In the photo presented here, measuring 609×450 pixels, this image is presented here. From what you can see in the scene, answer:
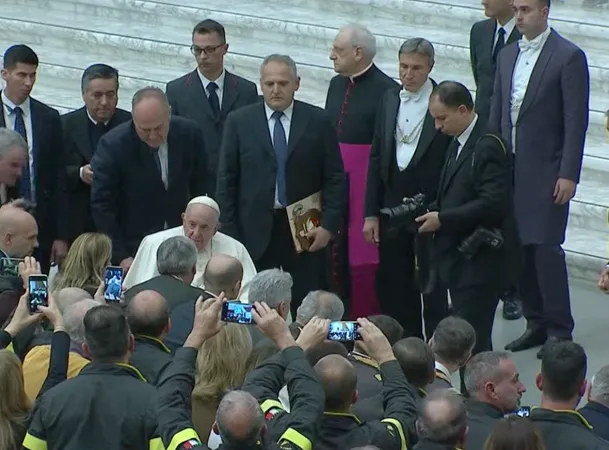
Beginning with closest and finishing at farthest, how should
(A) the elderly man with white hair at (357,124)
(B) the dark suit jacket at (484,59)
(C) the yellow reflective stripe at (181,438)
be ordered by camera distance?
1. (C) the yellow reflective stripe at (181,438)
2. (A) the elderly man with white hair at (357,124)
3. (B) the dark suit jacket at (484,59)

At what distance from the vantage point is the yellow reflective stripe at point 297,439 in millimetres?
5840

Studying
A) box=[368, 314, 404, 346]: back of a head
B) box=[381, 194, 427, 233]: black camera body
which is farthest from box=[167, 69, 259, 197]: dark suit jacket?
box=[368, 314, 404, 346]: back of a head

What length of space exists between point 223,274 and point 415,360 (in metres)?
1.31

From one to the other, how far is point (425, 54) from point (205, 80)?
4.79 ft

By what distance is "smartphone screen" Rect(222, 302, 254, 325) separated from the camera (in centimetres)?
637

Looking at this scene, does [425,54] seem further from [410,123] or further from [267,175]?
[267,175]

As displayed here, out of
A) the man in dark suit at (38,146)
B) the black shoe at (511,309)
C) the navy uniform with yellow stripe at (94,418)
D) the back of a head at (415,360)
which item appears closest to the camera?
the navy uniform with yellow stripe at (94,418)

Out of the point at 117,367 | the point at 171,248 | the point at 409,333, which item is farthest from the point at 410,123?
the point at 117,367

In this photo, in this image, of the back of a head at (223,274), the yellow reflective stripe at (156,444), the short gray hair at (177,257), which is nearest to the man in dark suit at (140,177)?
the short gray hair at (177,257)

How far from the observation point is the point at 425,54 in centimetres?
915

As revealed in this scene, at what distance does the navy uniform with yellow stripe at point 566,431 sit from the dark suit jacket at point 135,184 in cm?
351

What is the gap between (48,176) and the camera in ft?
30.7

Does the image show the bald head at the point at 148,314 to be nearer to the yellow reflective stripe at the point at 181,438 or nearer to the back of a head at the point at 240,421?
the yellow reflective stripe at the point at 181,438

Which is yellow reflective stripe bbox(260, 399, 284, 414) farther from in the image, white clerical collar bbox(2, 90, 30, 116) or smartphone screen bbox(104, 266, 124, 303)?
white clerical collar bbox(2, 90, 30, 116)
